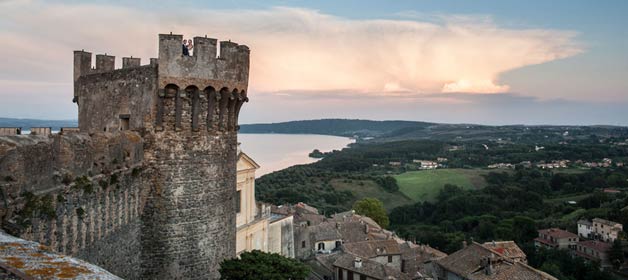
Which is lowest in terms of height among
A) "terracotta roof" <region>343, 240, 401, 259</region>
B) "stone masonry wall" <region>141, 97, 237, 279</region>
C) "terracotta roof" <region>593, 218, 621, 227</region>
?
"terracotta roof" <region>593, 218, 621, 227</region>

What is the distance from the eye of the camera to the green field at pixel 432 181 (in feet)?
355

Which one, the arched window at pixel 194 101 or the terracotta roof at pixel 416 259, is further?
the terracotta roof at pixel 416 259

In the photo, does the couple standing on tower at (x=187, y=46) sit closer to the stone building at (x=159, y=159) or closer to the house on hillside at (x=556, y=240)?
the stone building at (x=159, y=159)

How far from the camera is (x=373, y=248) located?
48656 millimetres

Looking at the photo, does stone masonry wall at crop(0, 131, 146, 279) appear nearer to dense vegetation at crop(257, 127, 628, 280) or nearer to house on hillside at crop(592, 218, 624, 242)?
dense vegetation at crop(257, 127, 628, 280)

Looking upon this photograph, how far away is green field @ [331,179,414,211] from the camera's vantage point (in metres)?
103

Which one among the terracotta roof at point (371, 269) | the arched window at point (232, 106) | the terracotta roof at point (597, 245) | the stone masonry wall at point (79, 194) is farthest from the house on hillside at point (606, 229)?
the stone masonry wall at point (79, 194)

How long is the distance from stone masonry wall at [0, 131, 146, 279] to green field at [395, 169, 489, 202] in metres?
97.3

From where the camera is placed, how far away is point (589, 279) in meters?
52.7

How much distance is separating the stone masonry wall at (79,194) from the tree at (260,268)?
2.71 metres

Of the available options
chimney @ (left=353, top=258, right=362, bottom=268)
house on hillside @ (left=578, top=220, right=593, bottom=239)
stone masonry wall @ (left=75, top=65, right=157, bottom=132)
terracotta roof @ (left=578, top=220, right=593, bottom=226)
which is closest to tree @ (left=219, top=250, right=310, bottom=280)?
stone masonry wall @ (left=75, top=65, right=157, bottom=132)

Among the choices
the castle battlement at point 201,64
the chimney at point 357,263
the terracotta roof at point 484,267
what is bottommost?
the chimney at point 357,263

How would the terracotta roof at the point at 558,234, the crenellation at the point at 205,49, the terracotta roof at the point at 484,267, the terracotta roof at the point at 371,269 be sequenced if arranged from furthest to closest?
the terracotta roof at the point at 558,234 → the terracotta roof at the point at 371,269 → the terracotta roof at the point at 484,267 → the crenellation at the point at 205,49

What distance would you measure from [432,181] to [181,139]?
351ft
